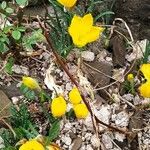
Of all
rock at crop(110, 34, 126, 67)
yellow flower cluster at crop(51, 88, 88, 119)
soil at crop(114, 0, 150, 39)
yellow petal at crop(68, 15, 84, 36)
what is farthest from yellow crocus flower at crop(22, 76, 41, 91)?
soil at crop(114, 0, 150, 39)

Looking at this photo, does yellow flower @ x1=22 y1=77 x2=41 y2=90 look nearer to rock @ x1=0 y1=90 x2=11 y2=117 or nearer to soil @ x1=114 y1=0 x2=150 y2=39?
rock @ x1=0 y1=90 x2=11 y2=117

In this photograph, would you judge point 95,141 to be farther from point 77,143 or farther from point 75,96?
point 75,96

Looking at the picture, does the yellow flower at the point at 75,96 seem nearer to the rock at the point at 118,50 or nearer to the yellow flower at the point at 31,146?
the yellow flower at the point at 31,146

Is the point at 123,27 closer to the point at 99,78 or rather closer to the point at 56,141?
the point at 99,78

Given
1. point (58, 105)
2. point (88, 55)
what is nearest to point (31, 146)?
point (58, 105)

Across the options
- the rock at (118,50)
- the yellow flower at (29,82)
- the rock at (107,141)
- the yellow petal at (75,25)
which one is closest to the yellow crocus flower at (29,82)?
the yellow flower at (29,82)

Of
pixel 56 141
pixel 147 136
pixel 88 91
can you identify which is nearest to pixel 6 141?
pixel 56 141
